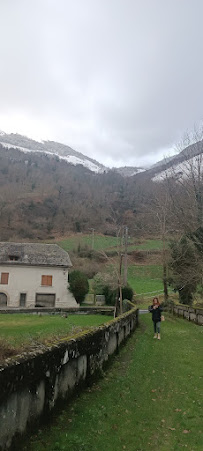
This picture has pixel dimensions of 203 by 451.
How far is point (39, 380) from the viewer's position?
15.7 feet

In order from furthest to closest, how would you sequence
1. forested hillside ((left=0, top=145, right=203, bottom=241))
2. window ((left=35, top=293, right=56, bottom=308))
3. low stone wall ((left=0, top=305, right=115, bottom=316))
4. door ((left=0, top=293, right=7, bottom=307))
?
window ((left=35, top=293, right=56, bottom=308)) → door ((left=0, top=293, right=7, bottom=307)) → low stone wall ((left=0, top=305, right=115, bottom=316)) → forested hillside ((left=0, top=145, right=203, bottom=241))

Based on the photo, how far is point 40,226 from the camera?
95.3m

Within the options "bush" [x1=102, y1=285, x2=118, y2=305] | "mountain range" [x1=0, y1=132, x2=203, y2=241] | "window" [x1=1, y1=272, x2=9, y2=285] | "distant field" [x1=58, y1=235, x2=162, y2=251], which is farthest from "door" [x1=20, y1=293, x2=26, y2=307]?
"distant field" [x1=58, y1=235, x2=162, y2=251]

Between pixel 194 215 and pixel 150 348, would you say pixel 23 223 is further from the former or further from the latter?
pixel 150 348

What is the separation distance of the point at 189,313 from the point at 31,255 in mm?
28276

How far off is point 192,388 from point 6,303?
4057 cm

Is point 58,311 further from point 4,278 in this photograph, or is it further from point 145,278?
point 145,278

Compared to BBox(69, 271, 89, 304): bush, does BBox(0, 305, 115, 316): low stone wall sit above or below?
below

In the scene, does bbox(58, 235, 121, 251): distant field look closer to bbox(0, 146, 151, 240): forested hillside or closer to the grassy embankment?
bbox(0, 146, 151, 240): forested hillside

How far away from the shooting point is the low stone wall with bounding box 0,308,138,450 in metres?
3.94

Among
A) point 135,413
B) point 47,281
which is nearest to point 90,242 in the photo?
point 47,281

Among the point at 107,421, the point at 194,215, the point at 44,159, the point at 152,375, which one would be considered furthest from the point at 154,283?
the point at 44,159

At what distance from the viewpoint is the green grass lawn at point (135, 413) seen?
4719mm

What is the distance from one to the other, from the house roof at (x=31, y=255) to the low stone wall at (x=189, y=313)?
2114cm
